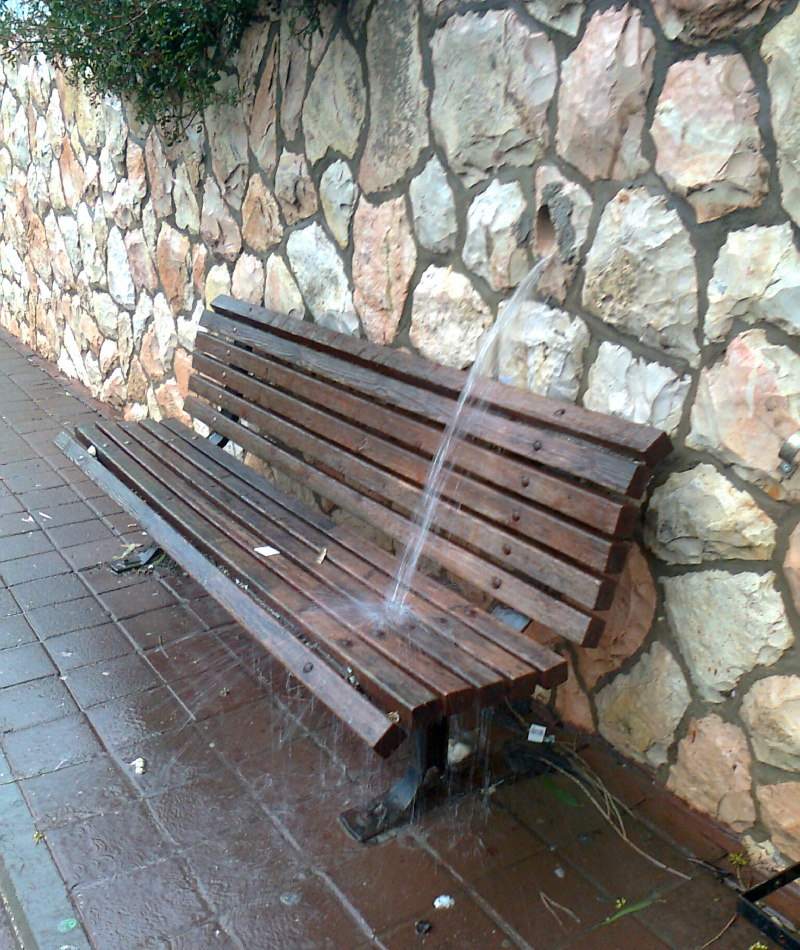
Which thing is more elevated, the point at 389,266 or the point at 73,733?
the point at 389,266

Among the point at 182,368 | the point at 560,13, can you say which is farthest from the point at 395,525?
the point at 182,368

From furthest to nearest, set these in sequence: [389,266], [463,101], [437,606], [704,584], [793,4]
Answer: [389,266]
[463,101]
[437,606]
[704,584]
[793,4]

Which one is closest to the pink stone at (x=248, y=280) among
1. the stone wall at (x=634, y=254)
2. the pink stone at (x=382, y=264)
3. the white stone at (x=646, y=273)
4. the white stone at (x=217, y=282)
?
the white stone at (x=217, y=282)

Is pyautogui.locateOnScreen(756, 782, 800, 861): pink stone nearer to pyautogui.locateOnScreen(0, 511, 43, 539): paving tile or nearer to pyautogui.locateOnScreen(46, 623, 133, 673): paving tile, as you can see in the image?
pyautogui.locateOnScreen(46, 623, 133, 673): paving tile

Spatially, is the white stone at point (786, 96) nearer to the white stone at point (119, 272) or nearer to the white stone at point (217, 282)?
the white stone at point (217, 282)

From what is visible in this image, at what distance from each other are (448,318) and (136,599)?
153 cm

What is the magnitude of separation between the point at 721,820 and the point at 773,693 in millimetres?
393

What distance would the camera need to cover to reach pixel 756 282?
1827 mm

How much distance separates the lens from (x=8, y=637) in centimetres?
297

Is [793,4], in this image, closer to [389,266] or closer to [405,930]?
[389,266]

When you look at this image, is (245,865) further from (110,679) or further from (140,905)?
(110,679)

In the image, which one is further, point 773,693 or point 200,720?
point 200,720

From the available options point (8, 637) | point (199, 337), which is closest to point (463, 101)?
point (199, 337)

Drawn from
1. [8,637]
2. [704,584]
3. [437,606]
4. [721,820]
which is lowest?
[8,637]
